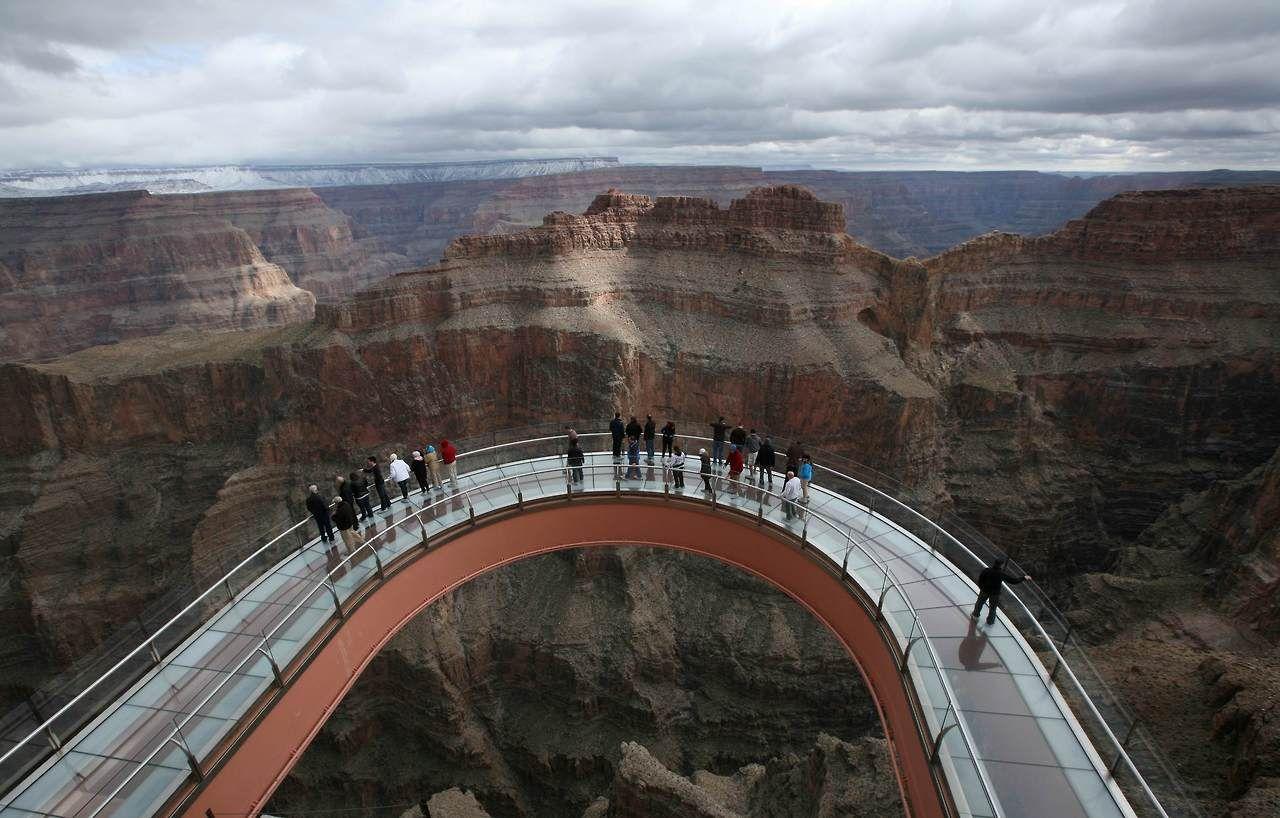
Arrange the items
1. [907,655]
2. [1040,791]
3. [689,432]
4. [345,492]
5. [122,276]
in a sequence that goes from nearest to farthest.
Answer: [1040,791] → [907,655] → [345,492] → [689,432] → [122,276]

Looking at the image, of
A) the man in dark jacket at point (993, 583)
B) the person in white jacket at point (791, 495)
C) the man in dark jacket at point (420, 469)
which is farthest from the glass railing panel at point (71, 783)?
the man in dark jacket at point (993, 583)

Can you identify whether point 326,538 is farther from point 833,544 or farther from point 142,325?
point 142,325

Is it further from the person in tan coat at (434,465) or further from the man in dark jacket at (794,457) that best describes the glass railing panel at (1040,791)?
the person in tan coat at (434,465)

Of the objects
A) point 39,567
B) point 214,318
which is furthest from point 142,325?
point 39,567

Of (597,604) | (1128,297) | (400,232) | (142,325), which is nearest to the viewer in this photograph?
(597,604)

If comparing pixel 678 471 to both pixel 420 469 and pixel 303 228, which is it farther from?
pixel 303 228

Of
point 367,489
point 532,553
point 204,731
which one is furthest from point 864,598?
point 204,731
